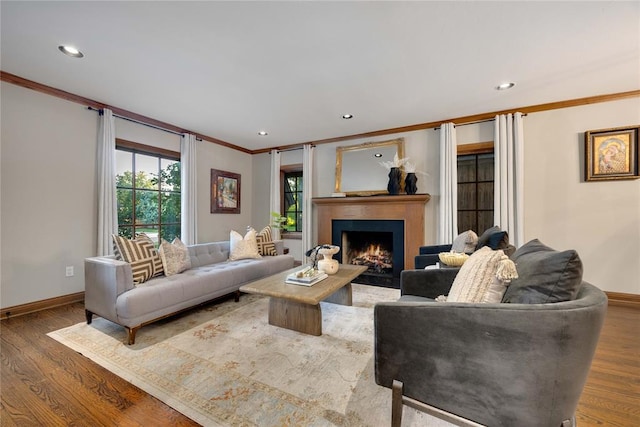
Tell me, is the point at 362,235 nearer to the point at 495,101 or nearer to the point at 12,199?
the point at 495,101

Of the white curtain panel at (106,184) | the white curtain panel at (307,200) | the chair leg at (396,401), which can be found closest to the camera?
the chair leg at (396,401)

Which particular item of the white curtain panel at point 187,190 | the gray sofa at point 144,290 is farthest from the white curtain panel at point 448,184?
the white curtain panel at point 187,190

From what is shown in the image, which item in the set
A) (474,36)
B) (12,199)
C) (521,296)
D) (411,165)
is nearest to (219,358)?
(521,296)

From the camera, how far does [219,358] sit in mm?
1889

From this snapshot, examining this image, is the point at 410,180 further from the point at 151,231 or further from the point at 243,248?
the point at 151,231

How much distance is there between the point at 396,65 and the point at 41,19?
2749 millimetres

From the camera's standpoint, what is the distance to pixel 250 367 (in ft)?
5.84

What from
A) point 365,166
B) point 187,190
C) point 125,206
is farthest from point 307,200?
point 125,206

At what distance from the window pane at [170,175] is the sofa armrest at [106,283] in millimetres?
2007

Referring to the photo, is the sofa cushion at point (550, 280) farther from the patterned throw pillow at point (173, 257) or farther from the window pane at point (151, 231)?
the window pane at point (151, 231)

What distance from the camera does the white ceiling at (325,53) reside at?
1750 mm

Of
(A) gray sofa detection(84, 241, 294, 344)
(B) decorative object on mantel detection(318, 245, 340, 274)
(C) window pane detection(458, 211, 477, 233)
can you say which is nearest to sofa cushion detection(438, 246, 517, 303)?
(B) decorative object on mantel detection(318, 245, 340, 274)

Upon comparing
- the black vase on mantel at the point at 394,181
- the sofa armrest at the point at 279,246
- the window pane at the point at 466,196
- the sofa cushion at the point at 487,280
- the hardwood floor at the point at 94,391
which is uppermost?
the black vase on mantel at the point at 394,181

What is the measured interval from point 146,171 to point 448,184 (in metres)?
4.50
